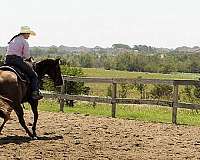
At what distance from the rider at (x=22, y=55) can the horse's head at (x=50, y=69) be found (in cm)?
60

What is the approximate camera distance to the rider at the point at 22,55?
9.82 m

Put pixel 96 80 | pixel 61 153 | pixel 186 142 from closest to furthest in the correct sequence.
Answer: pixel 61 153
pixel 186 142
pixel 96 80

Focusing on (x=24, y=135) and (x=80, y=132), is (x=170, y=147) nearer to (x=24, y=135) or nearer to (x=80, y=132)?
(x=80, y=132)

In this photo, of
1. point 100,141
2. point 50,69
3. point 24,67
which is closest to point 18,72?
point 24,67

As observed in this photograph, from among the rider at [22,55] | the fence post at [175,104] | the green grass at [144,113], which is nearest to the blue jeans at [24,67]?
the rider at [22,55]

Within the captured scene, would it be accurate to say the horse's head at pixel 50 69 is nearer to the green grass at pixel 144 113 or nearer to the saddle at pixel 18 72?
the saddle at pixel 18 72

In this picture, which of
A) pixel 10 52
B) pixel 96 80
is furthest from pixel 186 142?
pixel 96 80

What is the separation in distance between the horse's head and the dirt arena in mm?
1279

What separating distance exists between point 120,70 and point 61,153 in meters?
89.2

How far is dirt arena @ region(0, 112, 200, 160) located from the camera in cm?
796

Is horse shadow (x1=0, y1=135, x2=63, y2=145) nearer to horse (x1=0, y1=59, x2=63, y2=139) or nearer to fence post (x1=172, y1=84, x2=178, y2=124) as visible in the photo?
horse (x1=0, y1=59, x2=63, y2=139)

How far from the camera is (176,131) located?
446 inches

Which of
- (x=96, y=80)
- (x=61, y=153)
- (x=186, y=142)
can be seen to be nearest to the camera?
(x=61, y=153)

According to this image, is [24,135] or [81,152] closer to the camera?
[81,152]
